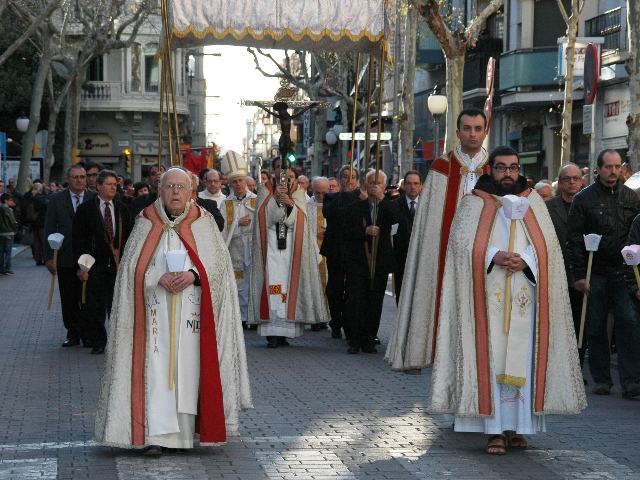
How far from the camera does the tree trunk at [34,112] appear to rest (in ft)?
113

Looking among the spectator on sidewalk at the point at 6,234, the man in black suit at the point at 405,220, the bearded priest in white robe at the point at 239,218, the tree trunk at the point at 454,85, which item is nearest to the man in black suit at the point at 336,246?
the man in black suit at the point at 405,220

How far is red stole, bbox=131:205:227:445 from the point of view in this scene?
7570 millimetres

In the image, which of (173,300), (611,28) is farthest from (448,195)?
(611,28)

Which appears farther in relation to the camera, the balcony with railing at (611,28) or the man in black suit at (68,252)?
the balcony with railing at (611,28)

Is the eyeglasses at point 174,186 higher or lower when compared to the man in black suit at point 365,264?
higher

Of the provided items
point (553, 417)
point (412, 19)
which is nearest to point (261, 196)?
point (553, 417)

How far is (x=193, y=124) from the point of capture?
86312 millimetres

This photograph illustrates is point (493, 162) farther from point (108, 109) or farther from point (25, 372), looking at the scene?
point (108, 109)

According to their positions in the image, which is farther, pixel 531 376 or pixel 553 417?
pixel 553 417

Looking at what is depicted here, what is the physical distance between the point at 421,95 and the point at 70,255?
121 ft

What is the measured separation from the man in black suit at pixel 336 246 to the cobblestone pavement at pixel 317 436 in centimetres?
230

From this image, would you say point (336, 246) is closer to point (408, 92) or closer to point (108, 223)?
point (108, 223)

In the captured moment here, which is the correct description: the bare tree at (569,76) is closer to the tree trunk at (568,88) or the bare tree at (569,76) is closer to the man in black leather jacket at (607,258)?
the tree trunk at (568,88)

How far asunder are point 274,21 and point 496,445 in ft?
19.5
